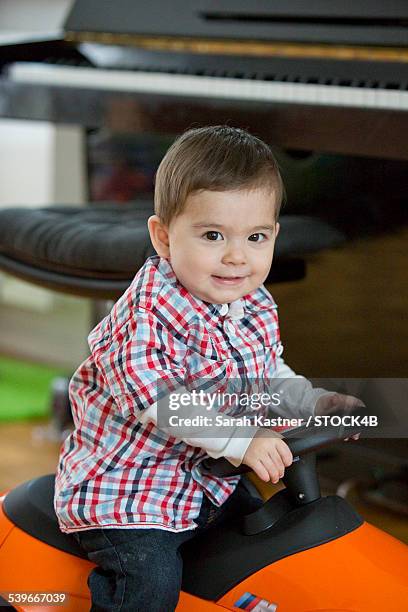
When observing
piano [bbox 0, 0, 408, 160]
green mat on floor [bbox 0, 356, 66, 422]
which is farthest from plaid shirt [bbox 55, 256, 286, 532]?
green mat on floor [bbox 0, 356, 66, 422]

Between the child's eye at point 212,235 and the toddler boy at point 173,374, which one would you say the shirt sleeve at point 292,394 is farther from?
the child's eye at point 212,235

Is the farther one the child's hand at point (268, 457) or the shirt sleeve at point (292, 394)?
the shirt sleeve at point (292, 394)

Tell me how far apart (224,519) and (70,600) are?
216 millimetres

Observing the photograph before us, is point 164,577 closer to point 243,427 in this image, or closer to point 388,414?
point 243,427

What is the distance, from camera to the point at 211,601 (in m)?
1.29

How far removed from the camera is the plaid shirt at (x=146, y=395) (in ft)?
4.14

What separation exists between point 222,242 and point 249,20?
1.02 metres

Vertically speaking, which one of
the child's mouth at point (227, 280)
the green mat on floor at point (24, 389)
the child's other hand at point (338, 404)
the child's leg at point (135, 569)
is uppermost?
the child's mouth at point (227, 280)

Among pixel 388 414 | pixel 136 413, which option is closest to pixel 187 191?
pixel 136 413

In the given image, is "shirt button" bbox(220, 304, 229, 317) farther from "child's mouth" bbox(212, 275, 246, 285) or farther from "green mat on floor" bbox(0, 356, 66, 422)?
"green mat on floor" bbox(0, 356, 66, 422)

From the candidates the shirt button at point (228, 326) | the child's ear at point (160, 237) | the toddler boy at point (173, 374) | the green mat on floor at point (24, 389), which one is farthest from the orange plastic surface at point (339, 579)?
the green mat on floor at point (24, 389)

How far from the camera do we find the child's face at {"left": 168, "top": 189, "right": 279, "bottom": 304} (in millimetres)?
1257

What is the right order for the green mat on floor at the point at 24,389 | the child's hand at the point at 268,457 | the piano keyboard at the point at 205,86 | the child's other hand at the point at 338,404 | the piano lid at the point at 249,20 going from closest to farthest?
1. the child's hand at the point at 268,457
2. the child's other hand at the point at 338,404
3. the piano keyboard at the point at 205,86
4. the piano lid at the point at 249,20
5. the green mat on floor at the point at 24,389

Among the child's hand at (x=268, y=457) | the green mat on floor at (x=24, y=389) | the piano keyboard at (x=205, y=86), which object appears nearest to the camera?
the child's hand at (x=268, y=457)
